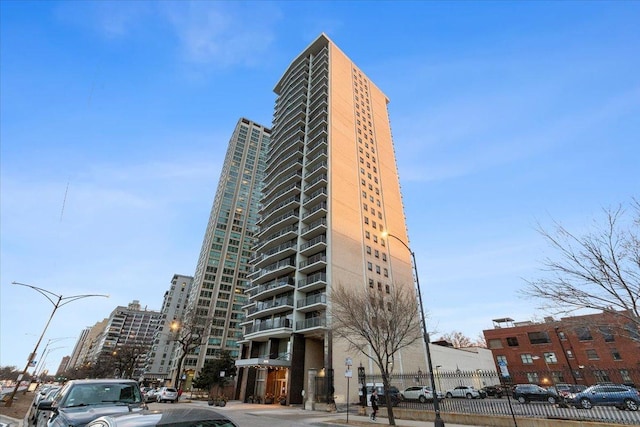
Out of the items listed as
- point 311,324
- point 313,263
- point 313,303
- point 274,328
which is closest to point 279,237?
point 313,263

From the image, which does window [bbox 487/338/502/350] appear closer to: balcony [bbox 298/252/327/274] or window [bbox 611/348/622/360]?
window [bbox 611/348/622/360]

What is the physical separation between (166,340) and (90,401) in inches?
4807

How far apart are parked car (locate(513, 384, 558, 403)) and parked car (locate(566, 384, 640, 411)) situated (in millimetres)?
2631

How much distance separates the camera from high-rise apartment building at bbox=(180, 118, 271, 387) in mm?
86125

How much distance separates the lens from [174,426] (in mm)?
3574

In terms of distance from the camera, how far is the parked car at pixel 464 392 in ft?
101

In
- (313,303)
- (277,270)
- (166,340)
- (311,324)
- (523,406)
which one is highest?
(166,340)

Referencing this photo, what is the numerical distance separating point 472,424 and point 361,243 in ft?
90.4

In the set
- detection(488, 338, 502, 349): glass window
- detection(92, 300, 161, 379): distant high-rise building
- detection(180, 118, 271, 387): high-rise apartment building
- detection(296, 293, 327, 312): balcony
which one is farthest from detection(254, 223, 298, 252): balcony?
detection(92, 300, 161, 379): distant high-rise building

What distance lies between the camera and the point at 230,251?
322 ft

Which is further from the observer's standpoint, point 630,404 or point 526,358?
point 526,358

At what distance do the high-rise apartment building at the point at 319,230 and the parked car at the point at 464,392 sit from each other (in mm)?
8662

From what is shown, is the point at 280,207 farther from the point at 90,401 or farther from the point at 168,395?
the point at 90,401

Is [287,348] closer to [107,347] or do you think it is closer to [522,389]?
[522,389]
